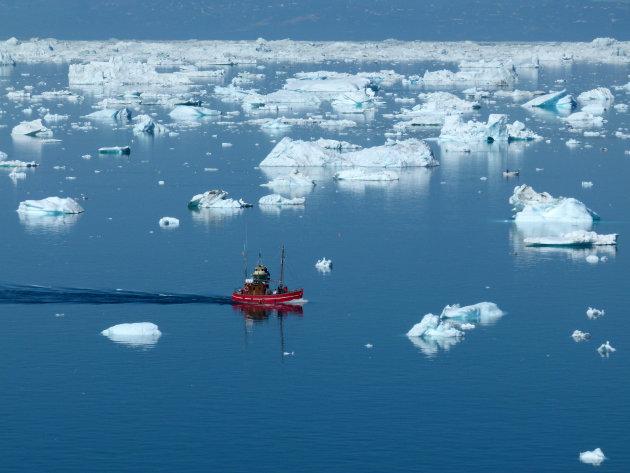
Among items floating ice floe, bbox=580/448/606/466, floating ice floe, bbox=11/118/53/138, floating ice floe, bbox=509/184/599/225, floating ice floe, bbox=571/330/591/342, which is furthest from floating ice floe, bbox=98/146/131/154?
floating ice floe, bbox=580/448/606/466

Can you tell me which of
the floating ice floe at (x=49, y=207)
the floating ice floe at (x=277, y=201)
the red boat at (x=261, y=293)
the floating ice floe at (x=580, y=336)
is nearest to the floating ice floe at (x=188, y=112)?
the floating ice floe at (x=277, y=201)

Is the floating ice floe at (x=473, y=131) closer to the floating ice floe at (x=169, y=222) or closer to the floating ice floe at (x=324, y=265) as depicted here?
the floating ice floe at (x=169, y=222)

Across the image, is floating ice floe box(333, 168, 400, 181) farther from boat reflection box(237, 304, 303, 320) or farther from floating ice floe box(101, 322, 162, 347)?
floating ice floe box(101, 322, 162, 347)

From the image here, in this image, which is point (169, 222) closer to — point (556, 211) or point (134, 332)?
point (556, 211)

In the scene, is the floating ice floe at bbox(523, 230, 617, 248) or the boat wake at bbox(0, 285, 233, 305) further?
the floating ice floe at bbox(523, 230, 617, 248)

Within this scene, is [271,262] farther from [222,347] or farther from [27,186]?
[27,186]

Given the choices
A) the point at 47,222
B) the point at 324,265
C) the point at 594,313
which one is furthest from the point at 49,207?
the point at 594,313
